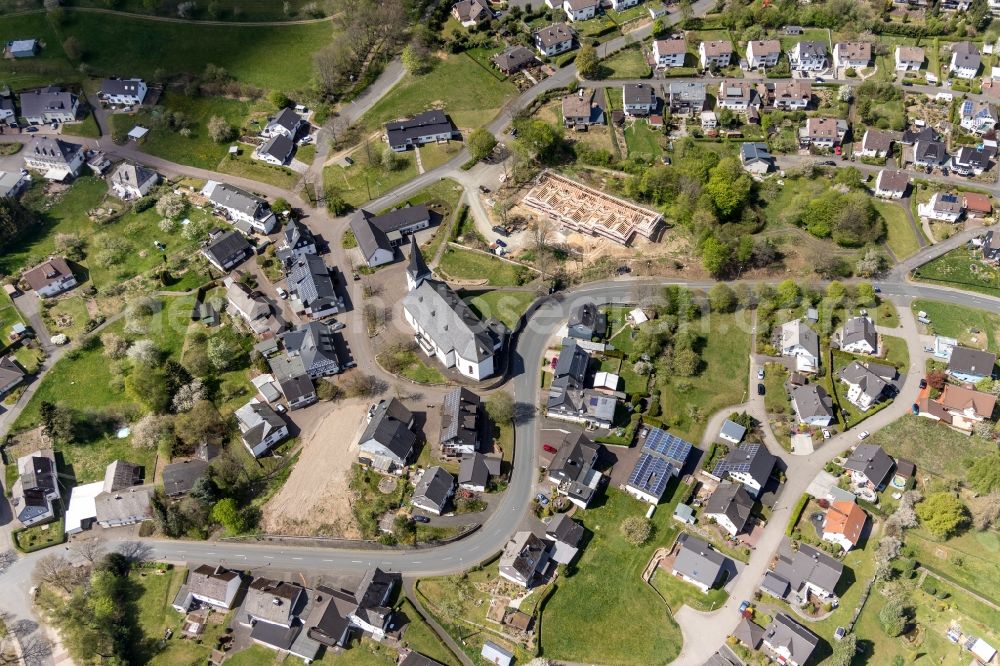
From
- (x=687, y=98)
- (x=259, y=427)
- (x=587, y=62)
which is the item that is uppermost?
(x=587, y=62)

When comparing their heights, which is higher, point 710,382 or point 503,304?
point 503,304

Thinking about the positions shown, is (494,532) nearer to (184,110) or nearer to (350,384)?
(350,384)

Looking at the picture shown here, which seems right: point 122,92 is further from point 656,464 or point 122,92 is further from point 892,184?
point 892,184

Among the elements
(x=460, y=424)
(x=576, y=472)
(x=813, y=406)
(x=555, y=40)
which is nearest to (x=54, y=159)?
(x=460, y=424)

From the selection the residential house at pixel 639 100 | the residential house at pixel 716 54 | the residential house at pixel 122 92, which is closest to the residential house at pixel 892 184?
the residential house at pixel 639 100

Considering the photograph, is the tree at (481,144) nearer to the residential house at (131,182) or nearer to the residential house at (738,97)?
the residential house at (738,97)

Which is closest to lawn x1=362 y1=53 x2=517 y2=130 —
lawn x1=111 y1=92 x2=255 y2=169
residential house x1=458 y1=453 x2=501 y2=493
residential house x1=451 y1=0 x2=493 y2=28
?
residential house x1=451 y1=0 x2=493 y2=28
